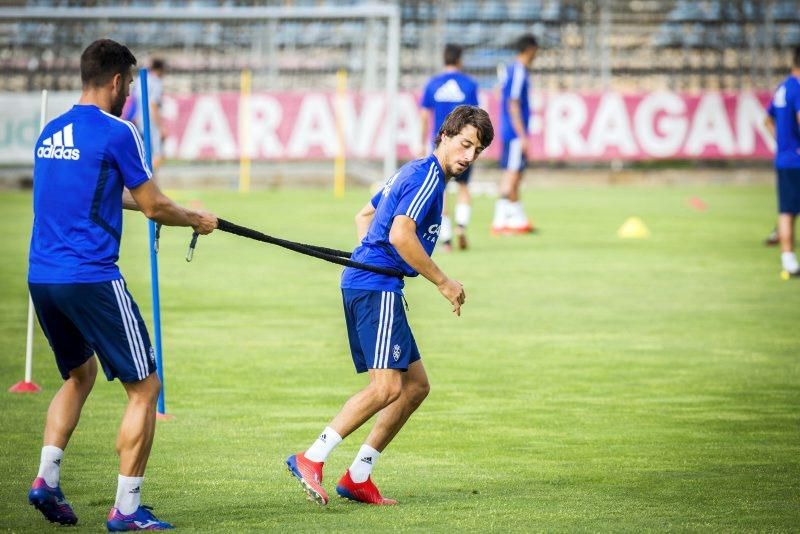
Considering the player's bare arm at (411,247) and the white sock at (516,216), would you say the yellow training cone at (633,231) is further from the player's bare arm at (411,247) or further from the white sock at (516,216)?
the player's bare arm at (411,247)

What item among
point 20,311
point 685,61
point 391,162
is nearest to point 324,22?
point 391,162

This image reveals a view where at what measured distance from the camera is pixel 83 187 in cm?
587

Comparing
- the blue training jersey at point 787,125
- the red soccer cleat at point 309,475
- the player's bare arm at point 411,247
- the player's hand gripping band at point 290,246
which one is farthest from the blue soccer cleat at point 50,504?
the blue training jersey at point 787,125

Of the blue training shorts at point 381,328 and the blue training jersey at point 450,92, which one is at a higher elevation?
the blue training jersey at point 450,92

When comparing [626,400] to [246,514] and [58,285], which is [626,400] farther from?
[58,285]

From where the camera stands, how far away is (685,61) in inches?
1309

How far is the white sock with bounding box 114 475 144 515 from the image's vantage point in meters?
6.00

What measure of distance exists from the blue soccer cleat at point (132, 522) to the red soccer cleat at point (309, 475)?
0.73 meters

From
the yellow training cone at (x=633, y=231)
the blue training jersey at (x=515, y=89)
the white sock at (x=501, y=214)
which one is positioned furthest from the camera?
the yellow training cone at (x=633, y=231)

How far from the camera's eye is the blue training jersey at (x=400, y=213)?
651cm

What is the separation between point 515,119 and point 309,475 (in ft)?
42.1

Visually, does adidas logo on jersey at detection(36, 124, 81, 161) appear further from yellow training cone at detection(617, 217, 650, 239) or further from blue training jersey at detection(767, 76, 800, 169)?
yellow training cone at detection(617, 217, 650, 239)

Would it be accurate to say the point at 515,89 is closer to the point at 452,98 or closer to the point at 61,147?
the point at 452,98


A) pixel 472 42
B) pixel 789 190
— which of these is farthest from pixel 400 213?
pixel 472 42
